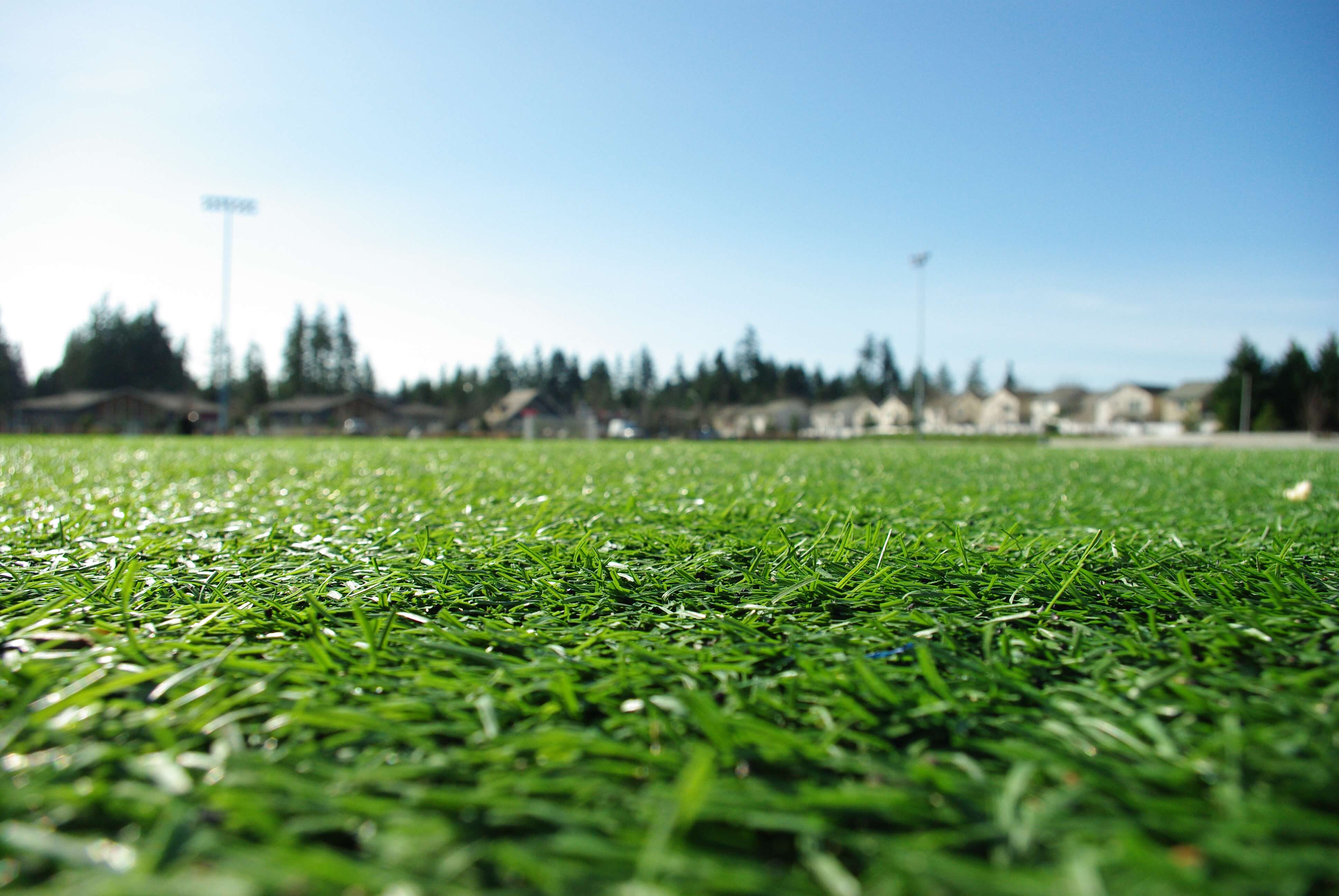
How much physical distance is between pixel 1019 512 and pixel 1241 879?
91.3 inches

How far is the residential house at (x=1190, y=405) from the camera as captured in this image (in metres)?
59.6

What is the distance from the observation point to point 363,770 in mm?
625

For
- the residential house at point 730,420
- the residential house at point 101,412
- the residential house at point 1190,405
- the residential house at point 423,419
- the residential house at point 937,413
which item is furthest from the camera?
the residential house at point 937,413

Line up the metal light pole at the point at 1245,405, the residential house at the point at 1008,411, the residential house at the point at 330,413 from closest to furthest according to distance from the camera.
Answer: the metal light pole at the point at 1245,405 → the residential house at the point at 330,413 → the residential house at the point at 1008,411

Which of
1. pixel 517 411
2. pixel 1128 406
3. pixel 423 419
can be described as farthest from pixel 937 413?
pixel 423 419

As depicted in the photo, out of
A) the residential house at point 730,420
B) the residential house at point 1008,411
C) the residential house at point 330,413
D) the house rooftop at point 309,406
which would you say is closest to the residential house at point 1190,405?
the residential house at point 1008,411

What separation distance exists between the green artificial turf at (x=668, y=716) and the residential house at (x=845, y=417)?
73118 millimetres

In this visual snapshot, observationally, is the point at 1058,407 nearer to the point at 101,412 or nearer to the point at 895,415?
the point at 895,415

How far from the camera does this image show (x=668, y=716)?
30.2 inches

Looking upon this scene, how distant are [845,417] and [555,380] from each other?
35.1m

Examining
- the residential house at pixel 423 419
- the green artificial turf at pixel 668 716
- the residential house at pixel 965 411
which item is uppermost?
the residential house at pixel 965 411

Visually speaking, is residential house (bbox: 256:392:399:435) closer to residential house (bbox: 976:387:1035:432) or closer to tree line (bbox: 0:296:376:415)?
tree line (bbox: 0:296:376:415)

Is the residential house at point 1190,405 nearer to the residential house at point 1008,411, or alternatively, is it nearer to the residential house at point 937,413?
the residential house at point 1008,411

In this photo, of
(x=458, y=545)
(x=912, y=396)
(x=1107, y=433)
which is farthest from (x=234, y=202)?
(x=912, y=396)
